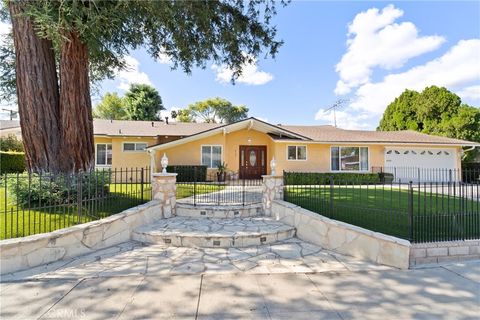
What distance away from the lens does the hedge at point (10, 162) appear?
15945 millimetres

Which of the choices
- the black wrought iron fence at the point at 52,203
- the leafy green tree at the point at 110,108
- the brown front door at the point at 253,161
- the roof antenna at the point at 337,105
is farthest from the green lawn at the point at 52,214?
the leafy green tree at the point at 110,108

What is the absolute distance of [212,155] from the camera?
56.5ft

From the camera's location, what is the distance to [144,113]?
28.8 meters

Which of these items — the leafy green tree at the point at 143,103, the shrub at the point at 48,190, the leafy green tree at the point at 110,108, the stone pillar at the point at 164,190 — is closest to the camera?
the shrub at the point at 48,190

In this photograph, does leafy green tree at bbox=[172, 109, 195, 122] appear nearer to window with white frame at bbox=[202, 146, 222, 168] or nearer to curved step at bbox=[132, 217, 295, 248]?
window with white frame at bbox=[202, 146, 222, 168]

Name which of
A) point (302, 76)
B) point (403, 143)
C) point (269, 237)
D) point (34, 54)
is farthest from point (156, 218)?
point (403, 143)

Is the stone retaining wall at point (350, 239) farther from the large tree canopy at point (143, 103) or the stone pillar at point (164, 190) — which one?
the large tree canopy at point (143, 103)

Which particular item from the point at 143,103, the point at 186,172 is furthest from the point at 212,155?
the point at 143,103

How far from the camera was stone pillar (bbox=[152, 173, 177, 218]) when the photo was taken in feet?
24.1

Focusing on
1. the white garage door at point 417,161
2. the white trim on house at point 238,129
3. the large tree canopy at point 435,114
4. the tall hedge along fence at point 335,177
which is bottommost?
the tall hedge along fence at point 335,177

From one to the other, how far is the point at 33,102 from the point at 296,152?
1422 cm

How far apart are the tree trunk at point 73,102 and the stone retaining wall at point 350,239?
636cm

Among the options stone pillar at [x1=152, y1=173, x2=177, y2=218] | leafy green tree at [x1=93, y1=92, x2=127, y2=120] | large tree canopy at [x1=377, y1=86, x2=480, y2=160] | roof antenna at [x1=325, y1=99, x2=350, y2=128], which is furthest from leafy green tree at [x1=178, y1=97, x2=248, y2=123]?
stone pillar at [x1=152, y1=173, x2=177, y2=218]

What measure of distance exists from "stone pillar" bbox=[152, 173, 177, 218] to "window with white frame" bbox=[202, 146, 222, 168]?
963 cm
